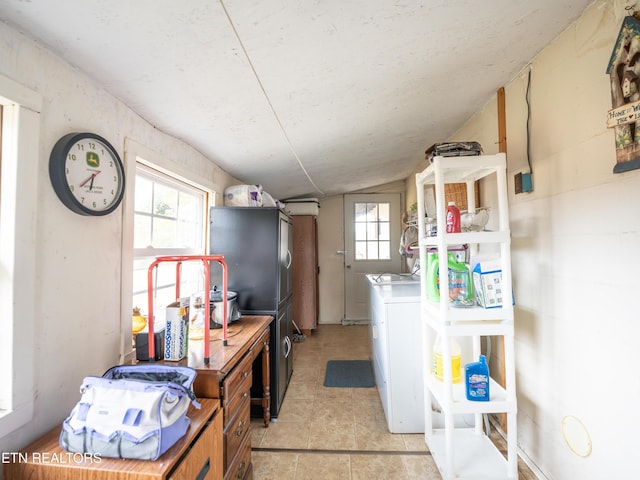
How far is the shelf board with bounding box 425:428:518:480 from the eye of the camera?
139 cm

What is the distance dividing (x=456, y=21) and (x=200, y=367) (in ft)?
5.99

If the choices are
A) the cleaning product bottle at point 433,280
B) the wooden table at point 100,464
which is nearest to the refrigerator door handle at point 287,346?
the cleaning product bottle at point 433,280

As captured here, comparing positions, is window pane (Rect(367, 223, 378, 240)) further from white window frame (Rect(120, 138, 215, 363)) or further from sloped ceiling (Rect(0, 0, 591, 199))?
white window frame (Rect(120, 138, 215, 363))

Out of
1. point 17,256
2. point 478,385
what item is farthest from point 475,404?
point 17,256

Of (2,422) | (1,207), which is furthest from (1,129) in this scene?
(2,422)

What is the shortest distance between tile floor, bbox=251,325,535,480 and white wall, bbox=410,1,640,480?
50 cm

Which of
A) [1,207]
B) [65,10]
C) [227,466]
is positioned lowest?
[227,466]

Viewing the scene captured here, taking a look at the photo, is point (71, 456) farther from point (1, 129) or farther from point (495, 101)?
point (495, 101)

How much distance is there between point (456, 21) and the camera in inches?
45.9

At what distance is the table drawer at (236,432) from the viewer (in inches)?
48.7

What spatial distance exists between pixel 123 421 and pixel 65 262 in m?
0.65

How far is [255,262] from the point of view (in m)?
2.13

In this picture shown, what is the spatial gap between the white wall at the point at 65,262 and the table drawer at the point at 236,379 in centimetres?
55

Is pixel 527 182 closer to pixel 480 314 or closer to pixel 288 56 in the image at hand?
pixel 480 314
